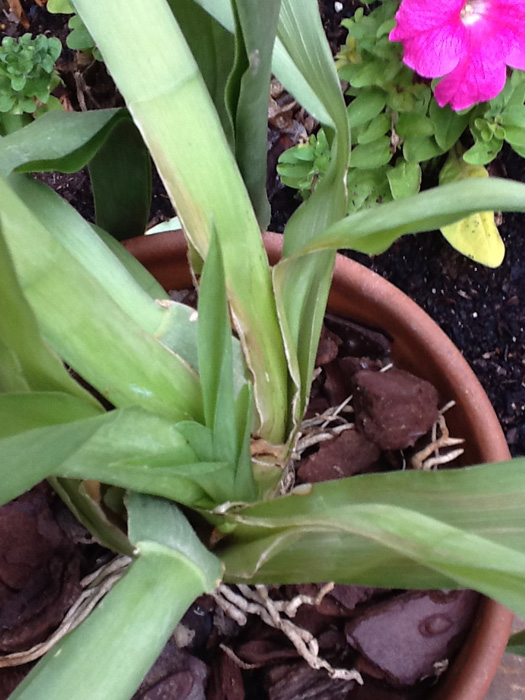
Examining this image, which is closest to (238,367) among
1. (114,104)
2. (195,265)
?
(195,265)

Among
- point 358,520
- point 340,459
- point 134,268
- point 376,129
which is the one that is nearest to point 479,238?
point 376,129

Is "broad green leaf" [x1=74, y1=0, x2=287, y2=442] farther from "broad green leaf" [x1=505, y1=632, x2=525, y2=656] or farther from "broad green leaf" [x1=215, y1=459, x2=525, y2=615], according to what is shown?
"broad green leaf" [x1=505, y1=632, x2=525, y2=656]

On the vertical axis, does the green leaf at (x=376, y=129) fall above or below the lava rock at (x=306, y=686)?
above

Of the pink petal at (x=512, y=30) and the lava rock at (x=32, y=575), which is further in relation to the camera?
the pink petal at (x=512, y=30)

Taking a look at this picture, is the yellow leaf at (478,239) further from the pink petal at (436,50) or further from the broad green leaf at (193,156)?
the broad green leaf at (193,156)

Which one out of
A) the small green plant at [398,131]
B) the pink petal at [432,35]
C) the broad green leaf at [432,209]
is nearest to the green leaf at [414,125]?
the small green plant at [398,131]

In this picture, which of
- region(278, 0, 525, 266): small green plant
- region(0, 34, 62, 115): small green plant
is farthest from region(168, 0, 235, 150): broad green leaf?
region(0, 34, 62, 115): small green plant

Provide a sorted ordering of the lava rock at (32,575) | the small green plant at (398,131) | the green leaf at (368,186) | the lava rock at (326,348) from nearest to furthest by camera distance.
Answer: the lava rock at (32,575) → the lava rock at (326,348) → the small green plant at (398,131) → the green leaf at (368,186)
